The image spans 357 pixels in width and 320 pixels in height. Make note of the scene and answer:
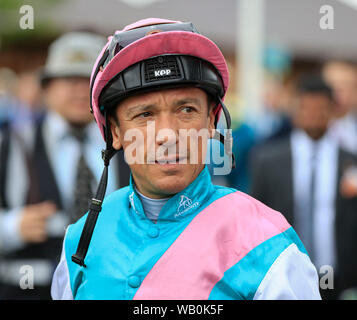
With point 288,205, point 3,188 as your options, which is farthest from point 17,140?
point 288,205

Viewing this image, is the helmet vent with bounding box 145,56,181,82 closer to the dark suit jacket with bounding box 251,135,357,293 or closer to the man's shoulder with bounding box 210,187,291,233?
the man's shoulder with bounding box 210,187,291,233

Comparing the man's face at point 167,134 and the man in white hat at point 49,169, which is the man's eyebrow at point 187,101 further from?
the man in white hat at point 49,169

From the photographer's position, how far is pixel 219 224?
1748 millimetres

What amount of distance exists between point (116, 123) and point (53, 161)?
1788 millimetres

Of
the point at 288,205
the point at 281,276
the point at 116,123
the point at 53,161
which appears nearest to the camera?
the point at 281,276

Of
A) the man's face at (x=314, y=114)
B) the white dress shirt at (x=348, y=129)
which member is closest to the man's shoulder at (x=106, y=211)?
the man's face at (x=314, y=114)

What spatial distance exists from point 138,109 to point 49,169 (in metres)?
1.92

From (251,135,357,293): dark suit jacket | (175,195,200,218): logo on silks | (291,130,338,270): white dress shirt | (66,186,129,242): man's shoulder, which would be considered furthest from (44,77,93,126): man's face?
(175,195,200,218): logo on silks

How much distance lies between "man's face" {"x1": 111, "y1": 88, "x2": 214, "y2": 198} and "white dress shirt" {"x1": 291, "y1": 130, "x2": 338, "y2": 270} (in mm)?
1384

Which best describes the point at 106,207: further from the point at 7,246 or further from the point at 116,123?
the point at 7,246

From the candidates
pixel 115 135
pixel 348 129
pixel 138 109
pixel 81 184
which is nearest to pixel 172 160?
pixel 138 109

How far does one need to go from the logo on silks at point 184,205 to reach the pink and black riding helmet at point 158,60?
32cm

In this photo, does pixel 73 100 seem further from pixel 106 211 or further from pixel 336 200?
pixel 106 211

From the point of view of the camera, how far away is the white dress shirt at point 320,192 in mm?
3146
